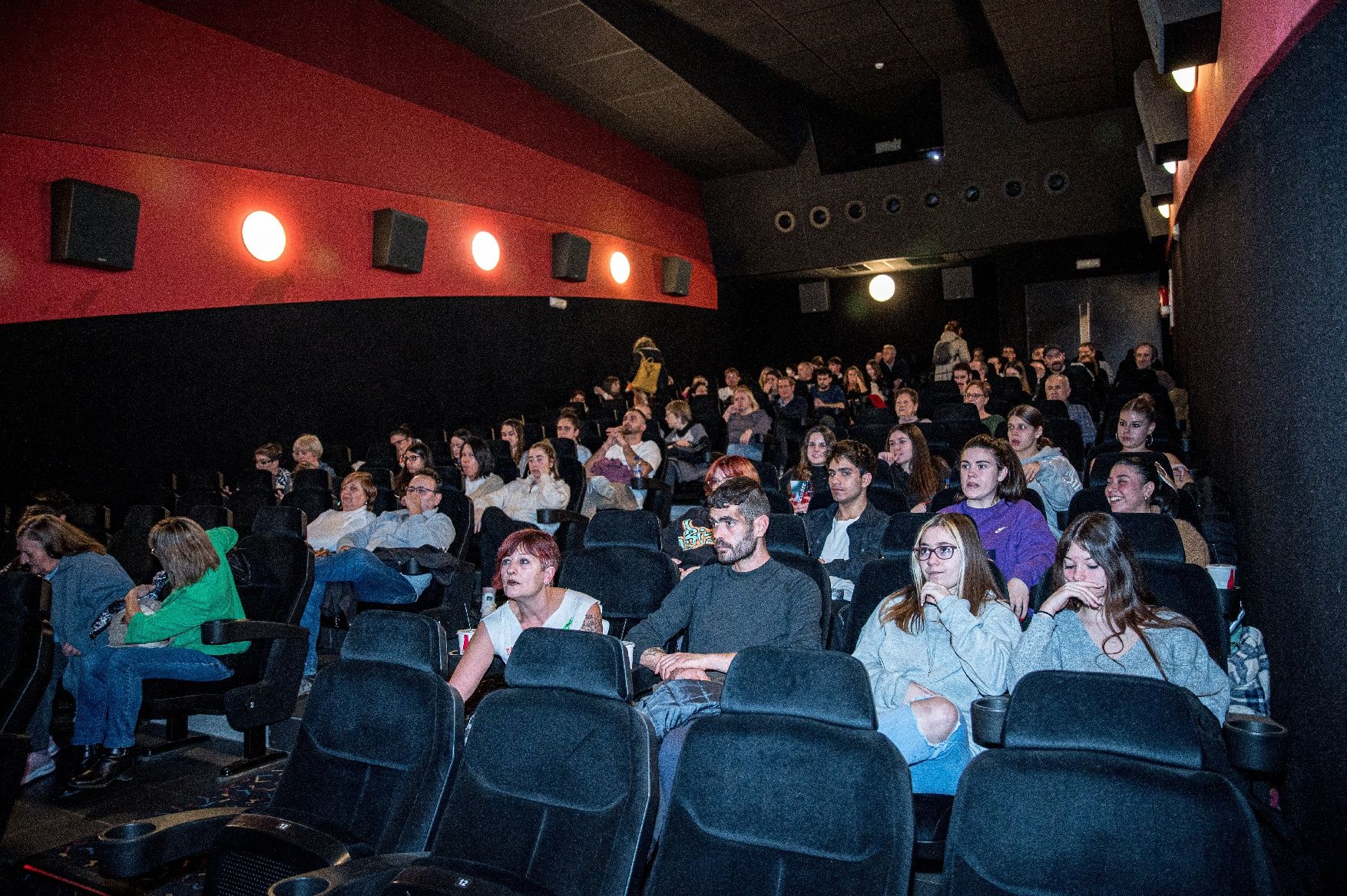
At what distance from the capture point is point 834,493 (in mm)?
4082

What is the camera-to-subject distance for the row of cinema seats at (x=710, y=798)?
1.61 metres

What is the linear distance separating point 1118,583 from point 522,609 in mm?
1771

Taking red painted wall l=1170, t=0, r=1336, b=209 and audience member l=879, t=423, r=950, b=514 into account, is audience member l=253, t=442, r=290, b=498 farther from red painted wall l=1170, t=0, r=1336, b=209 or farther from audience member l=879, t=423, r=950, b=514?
red painted wall l=1170, t=0, r=1336, b=209

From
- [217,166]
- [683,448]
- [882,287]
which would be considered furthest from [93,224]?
[882,287]

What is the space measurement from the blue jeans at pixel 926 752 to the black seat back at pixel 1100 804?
54 cm

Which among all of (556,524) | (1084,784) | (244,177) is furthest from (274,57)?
(1084,784)

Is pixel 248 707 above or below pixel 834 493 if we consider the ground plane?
below

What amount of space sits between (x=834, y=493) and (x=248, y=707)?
8.16 ft

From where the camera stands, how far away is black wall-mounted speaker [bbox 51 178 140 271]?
6.46 metres

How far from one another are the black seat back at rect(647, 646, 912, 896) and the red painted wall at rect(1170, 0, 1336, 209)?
1.95 metres

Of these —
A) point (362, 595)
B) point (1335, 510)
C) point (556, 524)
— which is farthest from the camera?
point (556, 524)

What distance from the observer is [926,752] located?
2.28 m

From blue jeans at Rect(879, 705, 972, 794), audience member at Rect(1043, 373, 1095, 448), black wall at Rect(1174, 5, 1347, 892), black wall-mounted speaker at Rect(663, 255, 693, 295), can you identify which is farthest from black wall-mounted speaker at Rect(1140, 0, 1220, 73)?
black wall-mounted speaker at Rect(663, 255, 693, 295)

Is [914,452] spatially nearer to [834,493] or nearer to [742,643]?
[834,493]
